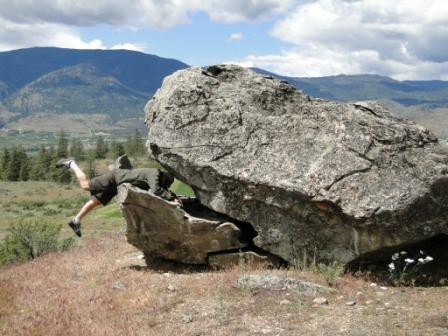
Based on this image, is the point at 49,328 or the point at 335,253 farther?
the point at 335,253

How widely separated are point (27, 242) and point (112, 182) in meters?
9.84

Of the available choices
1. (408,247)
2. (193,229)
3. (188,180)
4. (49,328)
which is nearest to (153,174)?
(188,180)

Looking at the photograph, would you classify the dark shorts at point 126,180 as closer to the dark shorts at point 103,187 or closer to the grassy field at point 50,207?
the dark shorts at point 103,187

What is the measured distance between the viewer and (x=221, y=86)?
1884cm

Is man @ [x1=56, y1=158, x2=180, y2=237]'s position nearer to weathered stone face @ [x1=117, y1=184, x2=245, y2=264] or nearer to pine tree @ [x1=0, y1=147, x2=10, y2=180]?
weathered stone face @ [x1=117, y1=184, x2=245, y2=264]

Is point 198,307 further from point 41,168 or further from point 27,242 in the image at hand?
point 41,168

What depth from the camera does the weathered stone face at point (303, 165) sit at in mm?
15625

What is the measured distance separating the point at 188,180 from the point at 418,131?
7619mm

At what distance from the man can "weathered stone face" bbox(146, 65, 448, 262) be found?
2.25 feet

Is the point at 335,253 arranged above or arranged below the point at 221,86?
below

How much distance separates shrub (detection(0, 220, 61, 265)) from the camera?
26.0 meters

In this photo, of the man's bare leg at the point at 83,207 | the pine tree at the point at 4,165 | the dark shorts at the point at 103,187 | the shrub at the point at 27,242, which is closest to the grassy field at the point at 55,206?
the shrub at the point at 27,242

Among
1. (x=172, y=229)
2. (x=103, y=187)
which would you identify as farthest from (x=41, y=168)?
(x=172, y=229)

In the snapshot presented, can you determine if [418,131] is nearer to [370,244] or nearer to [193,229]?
[370,244]
